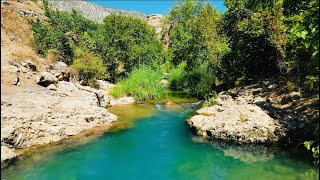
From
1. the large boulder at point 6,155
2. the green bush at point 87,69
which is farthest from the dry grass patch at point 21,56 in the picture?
the large boulder at point 6,155

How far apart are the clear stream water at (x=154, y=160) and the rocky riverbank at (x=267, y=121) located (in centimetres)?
49

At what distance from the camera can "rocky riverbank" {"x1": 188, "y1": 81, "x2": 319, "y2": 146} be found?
12.5m

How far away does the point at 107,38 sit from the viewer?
3444 cm

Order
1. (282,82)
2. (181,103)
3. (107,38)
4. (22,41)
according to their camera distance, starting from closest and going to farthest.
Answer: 1. (282,82)
2. (181,103)
3. (22,41)
4. (107,38)

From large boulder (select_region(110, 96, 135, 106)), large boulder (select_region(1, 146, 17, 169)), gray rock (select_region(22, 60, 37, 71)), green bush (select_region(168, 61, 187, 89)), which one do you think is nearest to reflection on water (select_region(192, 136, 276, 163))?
large boulder (select_region(1, 146, 17, 169))

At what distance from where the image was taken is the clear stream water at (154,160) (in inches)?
Result: 421

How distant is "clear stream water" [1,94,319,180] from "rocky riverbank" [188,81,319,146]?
487 millimetres

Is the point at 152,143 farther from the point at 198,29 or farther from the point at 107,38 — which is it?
the point at 107,38

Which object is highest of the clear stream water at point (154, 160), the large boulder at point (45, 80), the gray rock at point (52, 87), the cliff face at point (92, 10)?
the cliff face at point (92, 10)

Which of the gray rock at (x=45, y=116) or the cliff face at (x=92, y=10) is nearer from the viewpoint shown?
the gray rock at (x=45, y=116)

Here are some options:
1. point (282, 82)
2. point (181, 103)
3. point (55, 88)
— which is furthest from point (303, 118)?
point (55, 88)

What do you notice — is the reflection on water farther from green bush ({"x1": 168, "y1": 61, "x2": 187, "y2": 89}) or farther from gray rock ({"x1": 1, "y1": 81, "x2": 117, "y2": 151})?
green bush ({"x1": 168, "y1": 61, "x2": 187, "y2": 89})

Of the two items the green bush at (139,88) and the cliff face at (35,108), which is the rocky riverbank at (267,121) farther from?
the green bush at (139,88)

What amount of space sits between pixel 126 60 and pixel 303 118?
24400 millimetres
